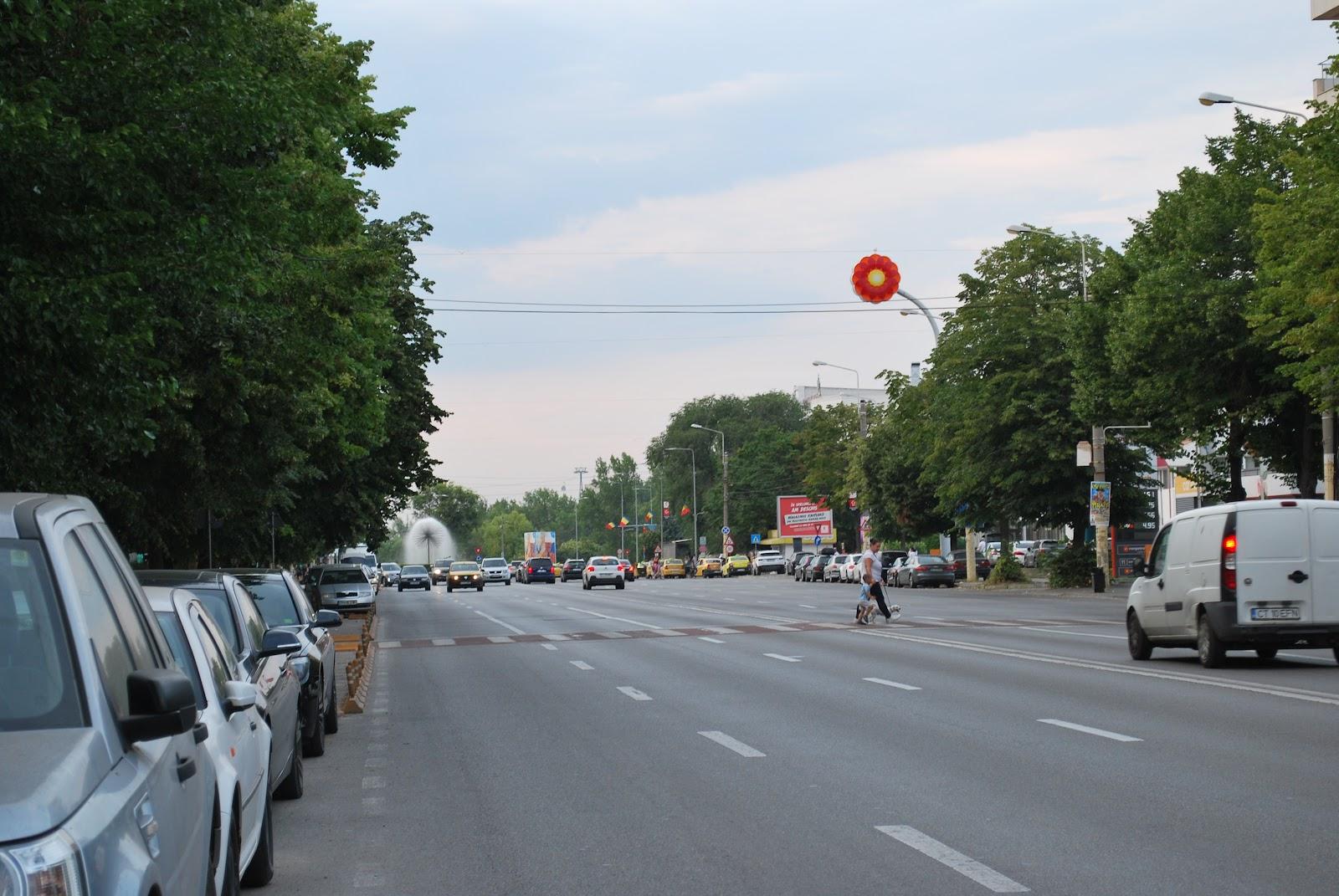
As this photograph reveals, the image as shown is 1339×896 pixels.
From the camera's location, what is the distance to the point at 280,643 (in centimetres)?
920

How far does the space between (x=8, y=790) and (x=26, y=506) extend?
1.12m

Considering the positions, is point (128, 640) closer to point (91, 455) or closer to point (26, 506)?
point (26, 506)

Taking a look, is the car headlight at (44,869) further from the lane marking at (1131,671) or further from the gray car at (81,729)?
the lane marking at (1131,671)

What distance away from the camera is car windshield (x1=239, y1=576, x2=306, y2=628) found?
14.6m

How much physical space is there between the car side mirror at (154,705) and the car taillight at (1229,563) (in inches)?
651

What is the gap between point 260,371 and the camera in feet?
73.4

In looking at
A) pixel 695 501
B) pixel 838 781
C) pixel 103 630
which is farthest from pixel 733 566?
pixel 103 630

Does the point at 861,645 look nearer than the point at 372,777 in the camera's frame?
No

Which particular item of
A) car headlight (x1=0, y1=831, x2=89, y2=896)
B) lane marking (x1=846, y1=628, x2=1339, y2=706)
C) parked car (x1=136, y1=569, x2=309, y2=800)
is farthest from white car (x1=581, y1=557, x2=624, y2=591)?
car headlight (x1=0, y1=831, x2=89, y2=896)

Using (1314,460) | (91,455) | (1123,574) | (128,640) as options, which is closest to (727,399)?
(1123,574)

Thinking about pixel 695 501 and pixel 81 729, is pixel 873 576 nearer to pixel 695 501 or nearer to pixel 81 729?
pixel 81 729

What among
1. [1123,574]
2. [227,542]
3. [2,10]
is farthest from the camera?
[1123,574]

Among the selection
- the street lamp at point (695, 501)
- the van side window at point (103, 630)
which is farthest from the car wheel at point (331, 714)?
the street lamp at point (695, 501)

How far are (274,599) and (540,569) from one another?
276 feet
